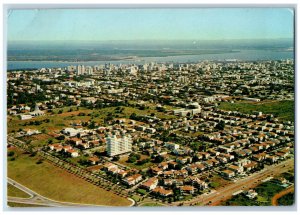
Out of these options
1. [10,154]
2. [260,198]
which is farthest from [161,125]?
[10,154]

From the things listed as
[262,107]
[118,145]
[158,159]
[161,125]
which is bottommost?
[158,159]

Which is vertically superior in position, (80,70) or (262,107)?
(80,70)

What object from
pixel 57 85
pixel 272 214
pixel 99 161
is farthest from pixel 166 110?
pixel 272 214

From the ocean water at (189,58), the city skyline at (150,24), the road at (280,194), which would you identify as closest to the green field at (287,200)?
the road at (280,194)

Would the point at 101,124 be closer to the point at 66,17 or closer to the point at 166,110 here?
the point at 166,110

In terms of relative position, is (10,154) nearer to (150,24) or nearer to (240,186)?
(150,24)

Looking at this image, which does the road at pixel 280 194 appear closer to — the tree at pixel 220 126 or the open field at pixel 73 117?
the tree at pixel 220 126

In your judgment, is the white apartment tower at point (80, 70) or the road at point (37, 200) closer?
the road at point (37, 200)
